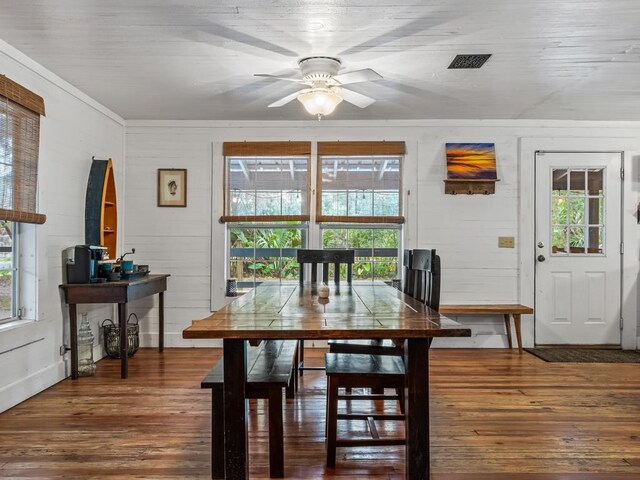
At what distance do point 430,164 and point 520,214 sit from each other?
1080mm

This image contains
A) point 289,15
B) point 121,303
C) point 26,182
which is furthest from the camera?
point 121,303

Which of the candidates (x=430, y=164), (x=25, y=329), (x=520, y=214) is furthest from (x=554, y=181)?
(x=25, y=329)

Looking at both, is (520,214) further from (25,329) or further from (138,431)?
(25,329)

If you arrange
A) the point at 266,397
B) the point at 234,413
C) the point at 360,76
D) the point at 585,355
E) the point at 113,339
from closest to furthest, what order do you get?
the point at 234,413
the point at 266,397
the point at 360,76
the point at 113,339
the point at 585,355

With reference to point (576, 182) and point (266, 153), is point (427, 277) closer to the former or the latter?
point (266, 153)

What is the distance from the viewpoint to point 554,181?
5.01 metres

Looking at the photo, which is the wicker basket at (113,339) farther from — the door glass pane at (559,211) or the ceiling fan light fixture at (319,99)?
the door glass pane at (559,211)

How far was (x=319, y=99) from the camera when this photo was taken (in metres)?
3.28

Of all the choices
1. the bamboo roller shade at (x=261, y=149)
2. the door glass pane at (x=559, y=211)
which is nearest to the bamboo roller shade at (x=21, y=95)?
the bamboo roller shade at (x=261, y=149)

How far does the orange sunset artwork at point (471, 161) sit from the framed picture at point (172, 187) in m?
2.80

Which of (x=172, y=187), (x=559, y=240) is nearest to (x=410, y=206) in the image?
(x=559, y=240)

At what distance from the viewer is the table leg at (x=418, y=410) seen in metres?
1.99

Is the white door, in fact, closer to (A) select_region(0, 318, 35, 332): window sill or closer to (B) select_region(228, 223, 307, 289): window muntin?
(B) select_region(228, 223, 307, 289): window muntin

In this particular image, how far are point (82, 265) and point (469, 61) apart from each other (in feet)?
11.0
